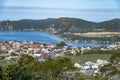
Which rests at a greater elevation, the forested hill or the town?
the forested hill

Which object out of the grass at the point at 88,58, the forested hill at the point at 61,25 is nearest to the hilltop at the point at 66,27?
the forested hill at the point at 61,25

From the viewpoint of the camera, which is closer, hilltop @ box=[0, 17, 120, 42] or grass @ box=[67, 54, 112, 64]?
grass @ box=[67, 54, 112, 64]

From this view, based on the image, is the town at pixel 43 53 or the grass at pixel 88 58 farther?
the grass at pixel 88 58

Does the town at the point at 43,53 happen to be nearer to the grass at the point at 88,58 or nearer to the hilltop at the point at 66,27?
the grass at the point at 88,58

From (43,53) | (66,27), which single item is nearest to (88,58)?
(43,53)

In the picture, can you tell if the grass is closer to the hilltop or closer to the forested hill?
the hilltop

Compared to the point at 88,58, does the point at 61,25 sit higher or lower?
higher

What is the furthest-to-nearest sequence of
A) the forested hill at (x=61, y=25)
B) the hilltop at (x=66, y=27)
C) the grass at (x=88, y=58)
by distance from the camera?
the forested hill at (x=61, y=25)
the hilltop at (x=66, y=27)
the grass at (x=88, y=58)

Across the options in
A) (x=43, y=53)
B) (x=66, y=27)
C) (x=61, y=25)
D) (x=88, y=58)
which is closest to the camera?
(x=88, y=58)

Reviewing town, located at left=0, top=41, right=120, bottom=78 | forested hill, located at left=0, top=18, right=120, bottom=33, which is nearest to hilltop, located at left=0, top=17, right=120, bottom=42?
forested hill, located at left=0, top=18, right=120, bottom=33

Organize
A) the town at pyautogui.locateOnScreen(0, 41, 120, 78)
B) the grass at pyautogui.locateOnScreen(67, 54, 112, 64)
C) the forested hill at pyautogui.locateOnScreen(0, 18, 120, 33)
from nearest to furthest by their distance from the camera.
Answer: the town at pyautogui.locateOnScreen(0, 41, 120, 78) < the grass at pyautogui.locateOnScreen(67, 54, 112, 64) < the forested hill at pyautogui.locateOnScreen(0, 18, 120, 33)

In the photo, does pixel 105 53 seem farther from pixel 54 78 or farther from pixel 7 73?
pixel 7 73

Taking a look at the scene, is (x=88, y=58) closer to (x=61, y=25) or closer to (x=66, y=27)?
(x=61, y=25)
